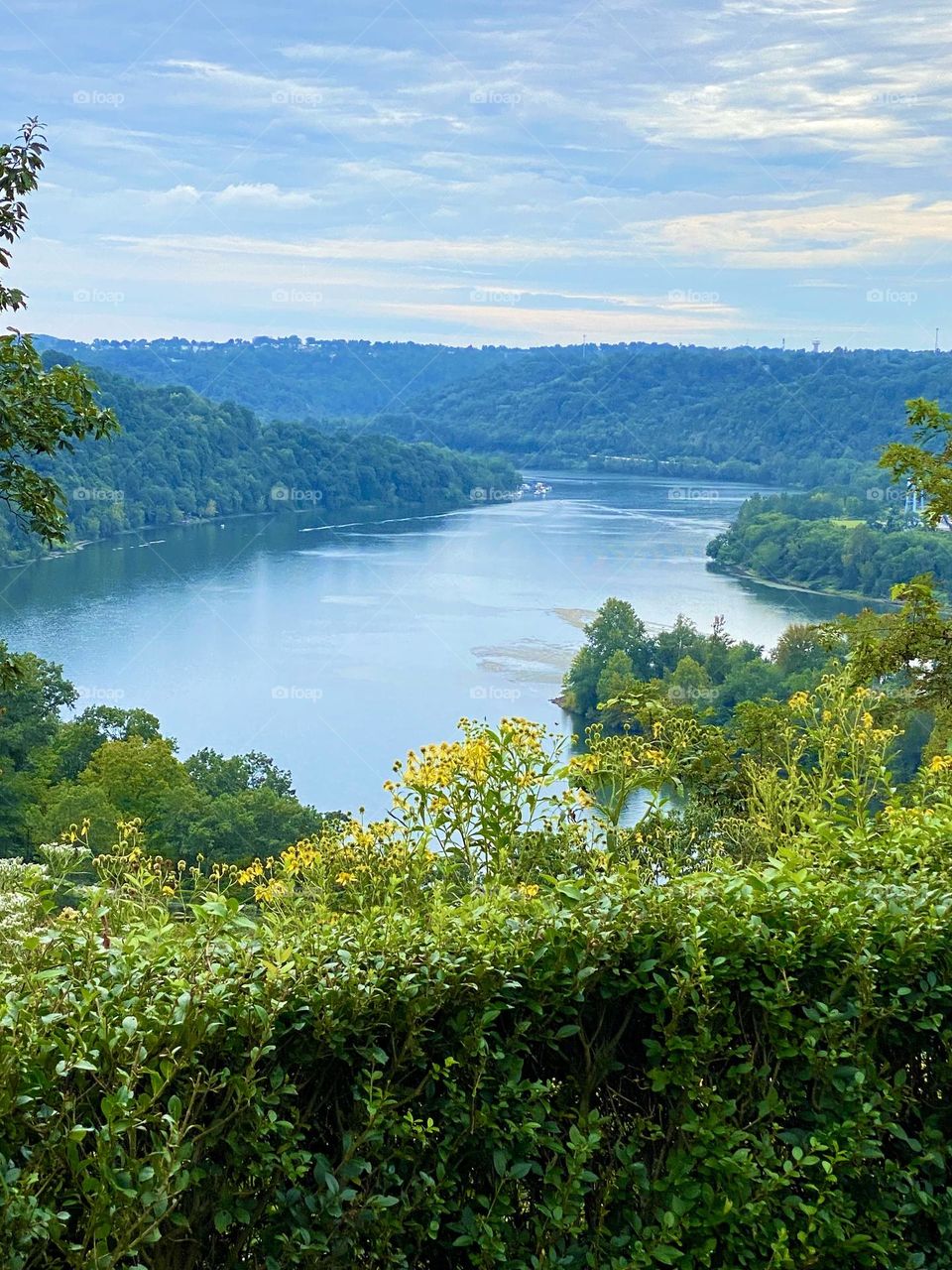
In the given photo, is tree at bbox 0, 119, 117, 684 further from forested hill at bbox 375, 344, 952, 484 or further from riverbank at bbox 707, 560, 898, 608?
forested hill at bbox 375, 344, 952, 484

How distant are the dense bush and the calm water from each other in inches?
1068

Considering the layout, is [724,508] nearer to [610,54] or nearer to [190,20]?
[610,54]

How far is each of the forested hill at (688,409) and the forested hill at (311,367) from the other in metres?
2.22

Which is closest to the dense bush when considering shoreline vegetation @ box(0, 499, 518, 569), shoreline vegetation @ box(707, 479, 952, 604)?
shoreline vegetation @ box(707, 479, 952, 604)

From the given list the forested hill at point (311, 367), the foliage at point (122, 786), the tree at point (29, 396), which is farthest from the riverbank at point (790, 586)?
the tree at point (29, 396)

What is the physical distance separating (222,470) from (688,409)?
22774 millimetres

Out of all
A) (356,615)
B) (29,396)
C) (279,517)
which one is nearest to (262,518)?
(279,517)

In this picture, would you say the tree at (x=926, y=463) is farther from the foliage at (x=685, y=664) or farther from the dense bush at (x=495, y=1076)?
the foliage at (x=685, y=664)

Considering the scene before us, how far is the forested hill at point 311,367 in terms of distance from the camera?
233 ft

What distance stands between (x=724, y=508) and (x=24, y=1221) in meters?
65.3

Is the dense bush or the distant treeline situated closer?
the dense bush

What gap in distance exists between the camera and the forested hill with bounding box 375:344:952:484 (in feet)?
174

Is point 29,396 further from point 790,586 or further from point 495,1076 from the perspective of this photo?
point 790,586

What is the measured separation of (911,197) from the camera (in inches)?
2114
